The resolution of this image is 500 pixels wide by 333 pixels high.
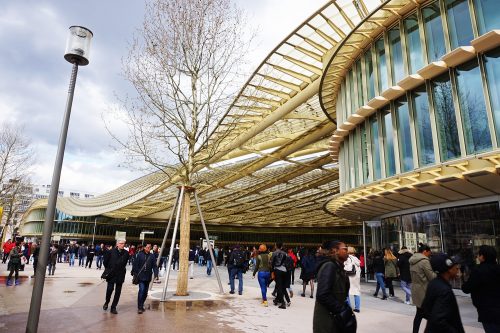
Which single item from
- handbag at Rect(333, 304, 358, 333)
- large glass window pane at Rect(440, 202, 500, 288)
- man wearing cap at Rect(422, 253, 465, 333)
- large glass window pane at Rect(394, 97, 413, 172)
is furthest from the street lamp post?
large glass window pane at Rect(440, 202, 500, 288)

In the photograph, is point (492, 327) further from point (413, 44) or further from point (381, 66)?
point (381, 66)

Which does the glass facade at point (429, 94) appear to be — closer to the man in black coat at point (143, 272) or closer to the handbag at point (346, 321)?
the handbag at point (346, 321)

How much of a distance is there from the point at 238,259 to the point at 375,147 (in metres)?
7.05

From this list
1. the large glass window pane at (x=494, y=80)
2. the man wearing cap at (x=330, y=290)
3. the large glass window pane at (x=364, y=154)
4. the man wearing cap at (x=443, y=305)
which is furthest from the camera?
the large glass window pane at (x=364, y=154)

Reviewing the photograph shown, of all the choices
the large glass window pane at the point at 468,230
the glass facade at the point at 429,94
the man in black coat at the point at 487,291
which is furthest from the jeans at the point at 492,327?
the large glass window pane at the point at 468,230

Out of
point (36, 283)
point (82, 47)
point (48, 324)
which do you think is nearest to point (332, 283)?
point (36, 283)

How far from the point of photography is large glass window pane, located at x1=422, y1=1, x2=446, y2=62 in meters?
11.4

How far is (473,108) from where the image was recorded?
33.5 feet

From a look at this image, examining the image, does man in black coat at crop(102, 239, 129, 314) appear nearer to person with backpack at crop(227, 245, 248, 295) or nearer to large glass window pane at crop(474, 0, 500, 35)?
person with backpack at crop(227, 245, 248, 295)

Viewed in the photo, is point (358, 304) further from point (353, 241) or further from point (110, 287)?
point (353, 241)

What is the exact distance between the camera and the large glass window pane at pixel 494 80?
961 cm

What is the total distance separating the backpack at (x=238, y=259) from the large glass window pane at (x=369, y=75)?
8147 mm

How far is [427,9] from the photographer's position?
12047 mm

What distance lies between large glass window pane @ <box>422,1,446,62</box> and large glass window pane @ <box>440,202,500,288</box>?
203 inches
